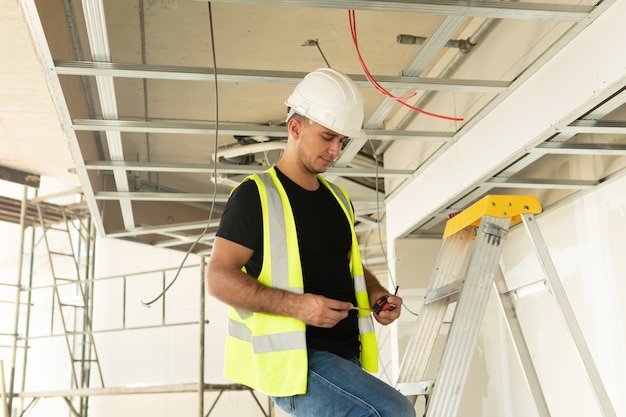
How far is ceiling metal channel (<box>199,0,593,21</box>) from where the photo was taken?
242cm

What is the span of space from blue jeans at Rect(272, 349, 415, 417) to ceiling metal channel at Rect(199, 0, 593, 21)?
4.09ft

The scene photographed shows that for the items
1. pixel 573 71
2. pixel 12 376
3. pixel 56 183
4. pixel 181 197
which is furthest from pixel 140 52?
pixel 56 183

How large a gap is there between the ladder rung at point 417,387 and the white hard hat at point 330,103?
28.2 inches

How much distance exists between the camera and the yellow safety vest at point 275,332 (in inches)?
67.5

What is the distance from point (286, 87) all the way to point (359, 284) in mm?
2829

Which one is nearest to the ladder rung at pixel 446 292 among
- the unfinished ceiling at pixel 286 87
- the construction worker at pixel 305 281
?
the construction worker at pixel 305 281

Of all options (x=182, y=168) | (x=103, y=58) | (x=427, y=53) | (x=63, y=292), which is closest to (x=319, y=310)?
(x=427, y=53)

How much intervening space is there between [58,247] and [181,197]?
19.3 ft

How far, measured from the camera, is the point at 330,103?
1995 mm

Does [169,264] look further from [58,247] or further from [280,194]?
[280,194]

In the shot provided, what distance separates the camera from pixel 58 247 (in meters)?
9.90

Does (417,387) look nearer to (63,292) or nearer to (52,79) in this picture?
(52,79)

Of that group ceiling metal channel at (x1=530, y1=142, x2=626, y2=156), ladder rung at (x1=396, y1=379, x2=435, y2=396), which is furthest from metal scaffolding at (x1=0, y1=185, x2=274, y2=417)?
ladder rung at (x1=396, y1=379, x2=435, y2=396)

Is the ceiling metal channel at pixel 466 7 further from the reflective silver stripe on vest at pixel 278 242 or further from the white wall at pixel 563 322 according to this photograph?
the white wall at pixel 563 322
